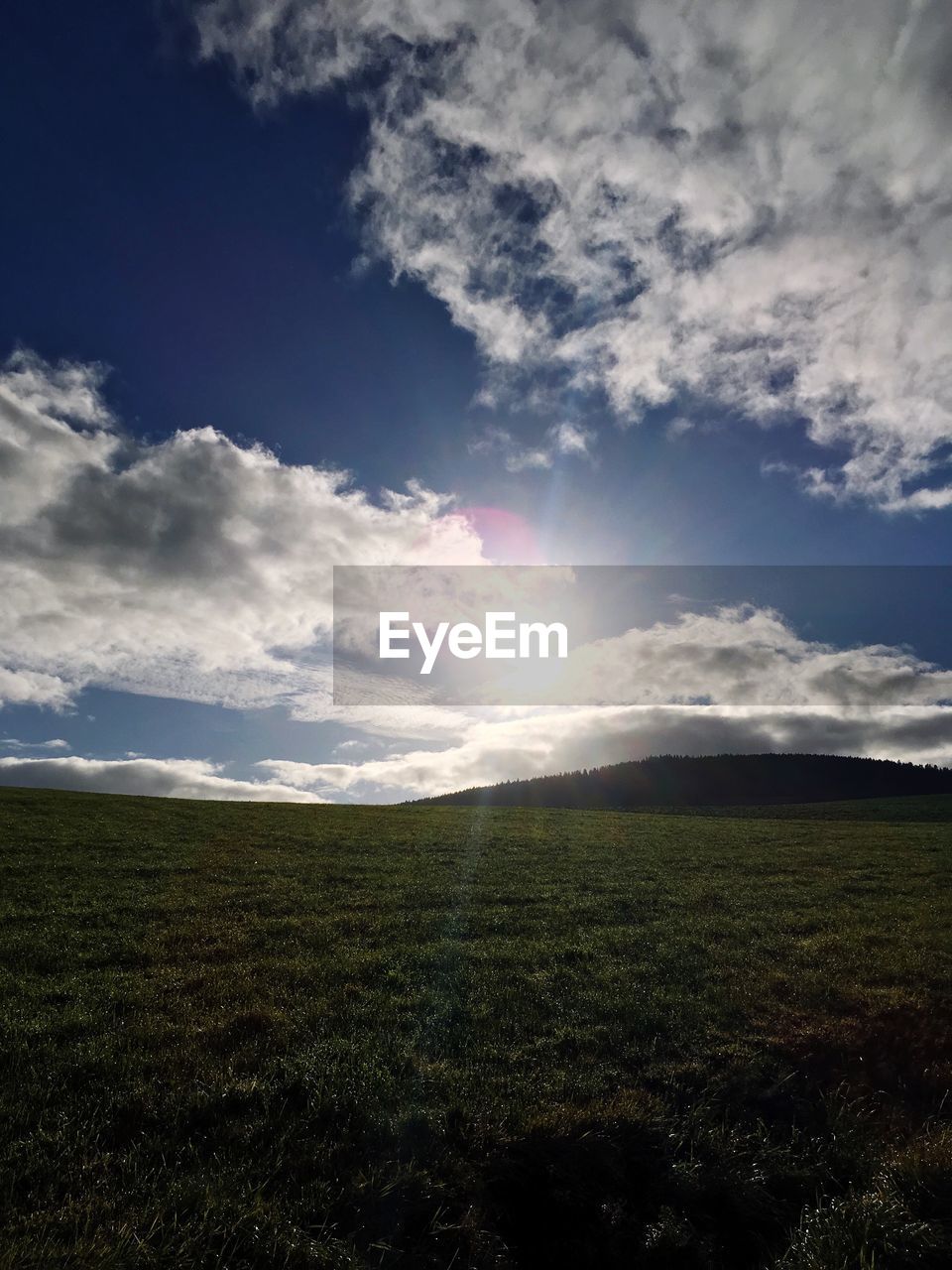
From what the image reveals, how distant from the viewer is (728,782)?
168 m

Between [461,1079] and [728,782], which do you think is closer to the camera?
[461,1079]

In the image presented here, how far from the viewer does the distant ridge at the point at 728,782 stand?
5640 inches

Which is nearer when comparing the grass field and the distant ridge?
the grass field

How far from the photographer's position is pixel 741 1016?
44.1 feet

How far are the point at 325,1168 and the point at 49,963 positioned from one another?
1020 cm

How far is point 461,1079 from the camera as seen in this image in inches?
402

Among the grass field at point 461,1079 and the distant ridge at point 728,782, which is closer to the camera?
the grass field at point 461,1079

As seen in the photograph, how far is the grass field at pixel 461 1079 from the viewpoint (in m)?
7.05

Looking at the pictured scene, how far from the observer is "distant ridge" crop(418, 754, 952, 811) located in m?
143

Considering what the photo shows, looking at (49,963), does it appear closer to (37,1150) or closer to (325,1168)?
(37,1150)

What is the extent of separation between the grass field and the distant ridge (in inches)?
4465

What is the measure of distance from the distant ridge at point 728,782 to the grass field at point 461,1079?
113407 millimetres

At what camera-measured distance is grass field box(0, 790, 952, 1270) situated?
7055 mm

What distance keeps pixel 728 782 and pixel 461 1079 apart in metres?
174
